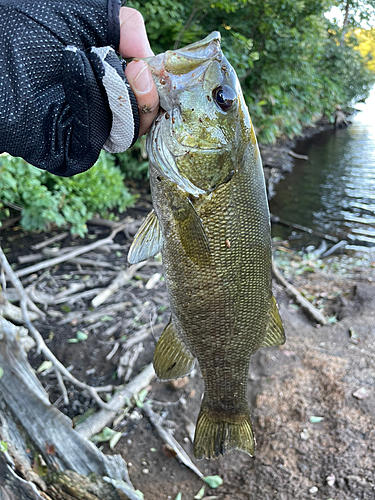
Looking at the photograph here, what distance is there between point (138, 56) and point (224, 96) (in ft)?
1.32

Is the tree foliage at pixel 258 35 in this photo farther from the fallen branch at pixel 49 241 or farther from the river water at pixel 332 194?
the fallen branch at pixel 49 241

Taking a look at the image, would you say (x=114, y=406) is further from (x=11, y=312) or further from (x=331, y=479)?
(x=331, y=479)

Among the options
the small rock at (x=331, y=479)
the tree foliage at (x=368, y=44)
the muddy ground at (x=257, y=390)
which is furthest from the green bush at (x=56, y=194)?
the tree foliage at (x=368, y=44)

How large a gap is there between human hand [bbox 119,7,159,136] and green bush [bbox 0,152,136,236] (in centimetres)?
349

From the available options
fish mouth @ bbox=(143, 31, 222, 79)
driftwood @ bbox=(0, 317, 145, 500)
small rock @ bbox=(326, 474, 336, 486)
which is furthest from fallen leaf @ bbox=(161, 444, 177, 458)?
fish mouth @ bbox=(143, 31, 222, 79)

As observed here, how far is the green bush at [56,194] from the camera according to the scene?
4913mm

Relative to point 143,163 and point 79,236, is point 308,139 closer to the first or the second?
point 143,163

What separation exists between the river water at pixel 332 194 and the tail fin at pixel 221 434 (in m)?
6.95

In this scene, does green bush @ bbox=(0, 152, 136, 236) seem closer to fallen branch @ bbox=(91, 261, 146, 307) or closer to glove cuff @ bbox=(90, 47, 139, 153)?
fallen branch @ bbox=(91, 261, 146, 307)

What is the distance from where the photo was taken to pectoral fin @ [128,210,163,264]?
1962mm

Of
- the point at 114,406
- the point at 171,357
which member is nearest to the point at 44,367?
the point at 114,406

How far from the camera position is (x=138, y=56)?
1616 millimetres

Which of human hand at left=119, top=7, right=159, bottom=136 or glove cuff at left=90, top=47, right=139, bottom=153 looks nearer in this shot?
glove cuff at left=90, top=47, right=139, bottom=153

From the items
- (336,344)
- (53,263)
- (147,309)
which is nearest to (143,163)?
(53,263)
